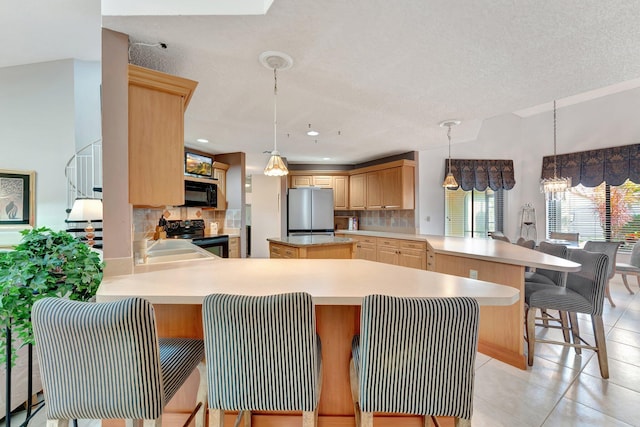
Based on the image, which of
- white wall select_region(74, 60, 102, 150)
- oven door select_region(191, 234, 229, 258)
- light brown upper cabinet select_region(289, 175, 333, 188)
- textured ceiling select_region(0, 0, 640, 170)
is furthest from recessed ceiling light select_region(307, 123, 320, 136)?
white wall select_region(74, 60, 102, 150)

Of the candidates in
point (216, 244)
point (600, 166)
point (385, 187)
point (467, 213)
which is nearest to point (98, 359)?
point (216, 244)

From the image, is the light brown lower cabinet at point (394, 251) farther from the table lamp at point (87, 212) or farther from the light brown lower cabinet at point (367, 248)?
the table lamp at point (87, 212)

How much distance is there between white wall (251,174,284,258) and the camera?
20.8 feet

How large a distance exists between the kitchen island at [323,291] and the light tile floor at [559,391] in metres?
0.76

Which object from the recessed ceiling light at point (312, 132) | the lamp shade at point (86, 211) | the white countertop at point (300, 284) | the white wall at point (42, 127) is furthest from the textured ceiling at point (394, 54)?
the white wall at point (42, 127)

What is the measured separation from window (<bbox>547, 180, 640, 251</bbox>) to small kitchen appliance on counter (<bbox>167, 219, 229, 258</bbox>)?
6450mm

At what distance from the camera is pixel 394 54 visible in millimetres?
1655

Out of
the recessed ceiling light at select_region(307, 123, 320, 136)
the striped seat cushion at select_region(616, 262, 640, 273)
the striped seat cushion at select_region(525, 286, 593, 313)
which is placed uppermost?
the recessed ceiling light at select_region(307, 123, 320, 136)

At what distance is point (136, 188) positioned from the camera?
4.97 ft

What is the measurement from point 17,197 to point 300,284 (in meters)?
4.94

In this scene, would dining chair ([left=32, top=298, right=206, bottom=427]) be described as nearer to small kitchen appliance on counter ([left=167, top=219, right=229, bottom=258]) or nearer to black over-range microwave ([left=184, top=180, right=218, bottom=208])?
small kitchen appliance on counter ([left=167, top=219, right=229, bottom=258])

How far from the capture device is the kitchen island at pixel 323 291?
1147mm

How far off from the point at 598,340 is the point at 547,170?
448cm

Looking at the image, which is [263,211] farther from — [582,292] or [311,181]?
[582,292]
